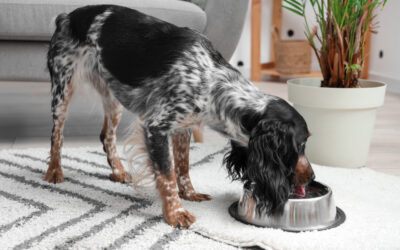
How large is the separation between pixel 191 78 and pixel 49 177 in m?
0.87

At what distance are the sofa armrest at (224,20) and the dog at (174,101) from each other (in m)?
0.95

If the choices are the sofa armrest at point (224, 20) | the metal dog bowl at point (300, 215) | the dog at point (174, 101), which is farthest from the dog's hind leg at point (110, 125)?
the sofa armrest at point (224, 20)

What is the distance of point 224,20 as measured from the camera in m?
2.89

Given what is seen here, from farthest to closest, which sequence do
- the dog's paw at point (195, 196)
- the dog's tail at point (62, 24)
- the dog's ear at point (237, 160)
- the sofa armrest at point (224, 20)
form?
1. the sofa armrest at point (224, 20)
2. the dog's tail at point (62, 24)
3. the dog's paw at point (195, 196)
4. the dog's ear at point (237, 160)

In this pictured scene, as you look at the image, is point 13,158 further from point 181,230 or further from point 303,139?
point 303,139

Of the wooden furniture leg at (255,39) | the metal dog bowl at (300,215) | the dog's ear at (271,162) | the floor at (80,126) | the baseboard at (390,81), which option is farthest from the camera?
the wooden furniture leg at (255,39)

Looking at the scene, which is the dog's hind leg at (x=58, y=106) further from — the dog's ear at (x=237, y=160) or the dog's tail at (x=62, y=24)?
the dog's ear at (x=237, y=160)

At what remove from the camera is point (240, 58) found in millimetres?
5680

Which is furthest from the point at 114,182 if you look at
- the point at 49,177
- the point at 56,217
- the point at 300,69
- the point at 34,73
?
the point at 300,69

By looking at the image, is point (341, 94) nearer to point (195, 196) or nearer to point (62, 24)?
point (195, 196)

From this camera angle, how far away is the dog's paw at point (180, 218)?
65.0 inches

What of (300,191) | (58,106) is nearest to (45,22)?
(58,106)

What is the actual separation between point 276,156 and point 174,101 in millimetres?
422

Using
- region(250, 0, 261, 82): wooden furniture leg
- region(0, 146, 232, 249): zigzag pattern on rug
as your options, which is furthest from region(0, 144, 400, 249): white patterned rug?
region(250, 0, 261, 82): wooden furniture leg
